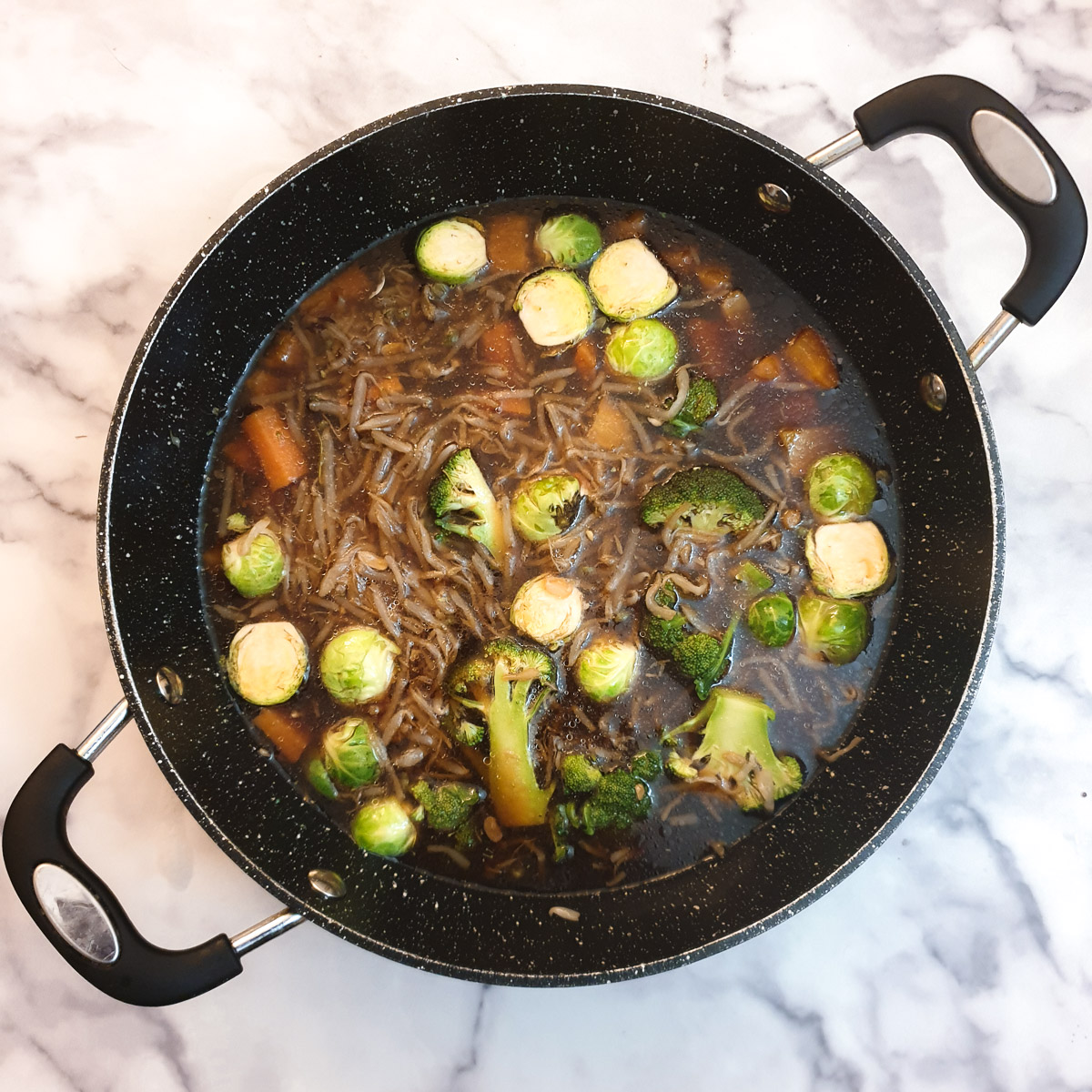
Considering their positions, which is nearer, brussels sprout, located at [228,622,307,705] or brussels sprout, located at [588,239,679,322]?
brussels sprout, located at [228,622,307,705]

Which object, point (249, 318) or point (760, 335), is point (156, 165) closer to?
point (249, 318)

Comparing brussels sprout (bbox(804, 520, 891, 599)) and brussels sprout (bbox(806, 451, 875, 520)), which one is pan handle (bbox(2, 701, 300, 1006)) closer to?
brussels sprout (bbox(804, 520, 891, 599))

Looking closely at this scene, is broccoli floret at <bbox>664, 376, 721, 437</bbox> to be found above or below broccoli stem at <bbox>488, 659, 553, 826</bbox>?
above

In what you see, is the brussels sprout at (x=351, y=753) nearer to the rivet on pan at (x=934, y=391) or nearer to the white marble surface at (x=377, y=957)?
the white marble surface at (x=377, y=957)

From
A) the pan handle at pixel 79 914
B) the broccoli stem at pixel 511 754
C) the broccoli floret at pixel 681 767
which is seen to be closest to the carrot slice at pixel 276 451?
the broccoli stem at pixel 511 754

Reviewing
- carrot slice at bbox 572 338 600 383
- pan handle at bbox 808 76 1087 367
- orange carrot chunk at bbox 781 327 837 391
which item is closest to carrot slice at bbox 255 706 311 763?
carrot slice at bbox 572 338 600 383

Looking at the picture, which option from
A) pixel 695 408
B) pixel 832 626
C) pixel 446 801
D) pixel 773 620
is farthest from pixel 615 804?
pixel 695 408
